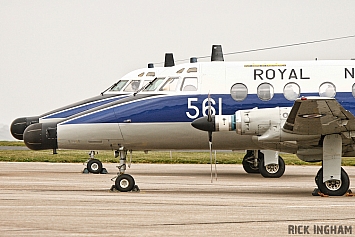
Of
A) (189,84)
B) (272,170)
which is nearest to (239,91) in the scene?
(189,84)

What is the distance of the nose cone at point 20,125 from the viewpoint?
2844 cm

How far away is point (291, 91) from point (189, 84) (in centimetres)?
280

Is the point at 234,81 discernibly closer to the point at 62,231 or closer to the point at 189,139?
→ the point at 189,139

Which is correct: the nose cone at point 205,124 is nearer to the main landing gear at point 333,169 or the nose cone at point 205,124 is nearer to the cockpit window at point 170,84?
the cockpit window at point 170,84

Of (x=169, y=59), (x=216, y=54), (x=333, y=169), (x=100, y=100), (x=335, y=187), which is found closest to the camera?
(x=333, y=169)

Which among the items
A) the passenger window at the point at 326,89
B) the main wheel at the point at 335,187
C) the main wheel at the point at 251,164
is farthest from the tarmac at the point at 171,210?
the main wheel at the point at 251,164

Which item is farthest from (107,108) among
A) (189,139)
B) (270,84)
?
(270,84)

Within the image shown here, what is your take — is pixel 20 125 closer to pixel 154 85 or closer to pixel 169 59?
pixel 169 59

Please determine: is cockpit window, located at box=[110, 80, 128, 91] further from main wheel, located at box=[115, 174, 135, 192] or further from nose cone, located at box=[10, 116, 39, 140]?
main wheel, located at box=[115, 174, 135, 192]

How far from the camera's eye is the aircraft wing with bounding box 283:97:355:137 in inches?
646

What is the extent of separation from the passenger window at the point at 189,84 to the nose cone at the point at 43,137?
365 centimetres

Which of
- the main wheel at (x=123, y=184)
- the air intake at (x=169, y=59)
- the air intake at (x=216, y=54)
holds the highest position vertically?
the air intake at (x=169, y=59)

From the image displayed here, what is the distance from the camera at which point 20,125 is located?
28.6m

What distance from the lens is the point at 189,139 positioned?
66.1 feet
